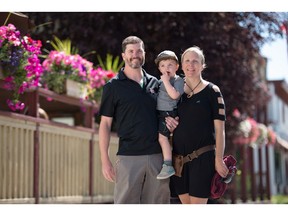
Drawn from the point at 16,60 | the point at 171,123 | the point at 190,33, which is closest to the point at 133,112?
the point at 171,123

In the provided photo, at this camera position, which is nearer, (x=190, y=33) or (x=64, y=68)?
(x=64, y=68)

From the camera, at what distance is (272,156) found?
94.3 ft

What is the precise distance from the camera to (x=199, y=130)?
15.8 feet

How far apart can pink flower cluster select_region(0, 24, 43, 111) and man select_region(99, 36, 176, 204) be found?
252cm

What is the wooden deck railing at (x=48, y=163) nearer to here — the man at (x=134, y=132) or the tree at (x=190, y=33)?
the tree at (x=190, y=33)

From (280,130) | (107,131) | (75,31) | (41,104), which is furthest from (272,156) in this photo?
(107,131)

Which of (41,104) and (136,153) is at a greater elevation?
(41,104)

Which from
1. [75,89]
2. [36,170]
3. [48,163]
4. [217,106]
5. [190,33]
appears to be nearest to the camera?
[217,106]

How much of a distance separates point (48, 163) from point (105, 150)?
3837 millimetres

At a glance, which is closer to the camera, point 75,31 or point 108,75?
point 108,75

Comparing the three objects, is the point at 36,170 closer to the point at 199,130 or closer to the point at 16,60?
the point at 16,60
